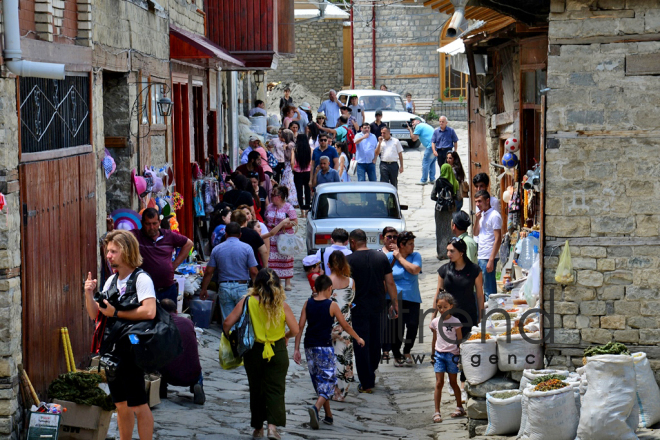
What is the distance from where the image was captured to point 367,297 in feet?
30.2

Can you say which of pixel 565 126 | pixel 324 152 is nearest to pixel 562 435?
pixel 565 126

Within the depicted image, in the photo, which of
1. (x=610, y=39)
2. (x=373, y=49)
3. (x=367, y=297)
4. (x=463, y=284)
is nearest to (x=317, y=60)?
(x=373, y=49)

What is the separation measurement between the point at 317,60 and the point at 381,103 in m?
16.8

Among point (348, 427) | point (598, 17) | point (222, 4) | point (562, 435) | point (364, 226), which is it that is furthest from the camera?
point (222, 4)

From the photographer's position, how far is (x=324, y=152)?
18.4 m

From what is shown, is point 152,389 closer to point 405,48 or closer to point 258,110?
point 258,110

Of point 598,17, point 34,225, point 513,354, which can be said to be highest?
point 598,17

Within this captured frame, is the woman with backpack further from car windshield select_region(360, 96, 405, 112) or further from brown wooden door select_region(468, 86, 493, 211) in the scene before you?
car windshield select_region(360, 96, 405, 112)

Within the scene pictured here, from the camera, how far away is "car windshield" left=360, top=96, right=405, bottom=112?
29.3 metres

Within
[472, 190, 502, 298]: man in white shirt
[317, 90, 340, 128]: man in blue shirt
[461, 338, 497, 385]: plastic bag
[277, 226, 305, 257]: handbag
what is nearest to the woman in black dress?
[461, 338, 497, 385]: plastic bag

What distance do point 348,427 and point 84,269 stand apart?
2.88 meters

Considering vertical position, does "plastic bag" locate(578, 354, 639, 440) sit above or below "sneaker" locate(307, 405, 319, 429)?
above

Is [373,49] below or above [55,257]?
above

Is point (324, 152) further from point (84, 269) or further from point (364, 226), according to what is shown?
point (84, 269)
